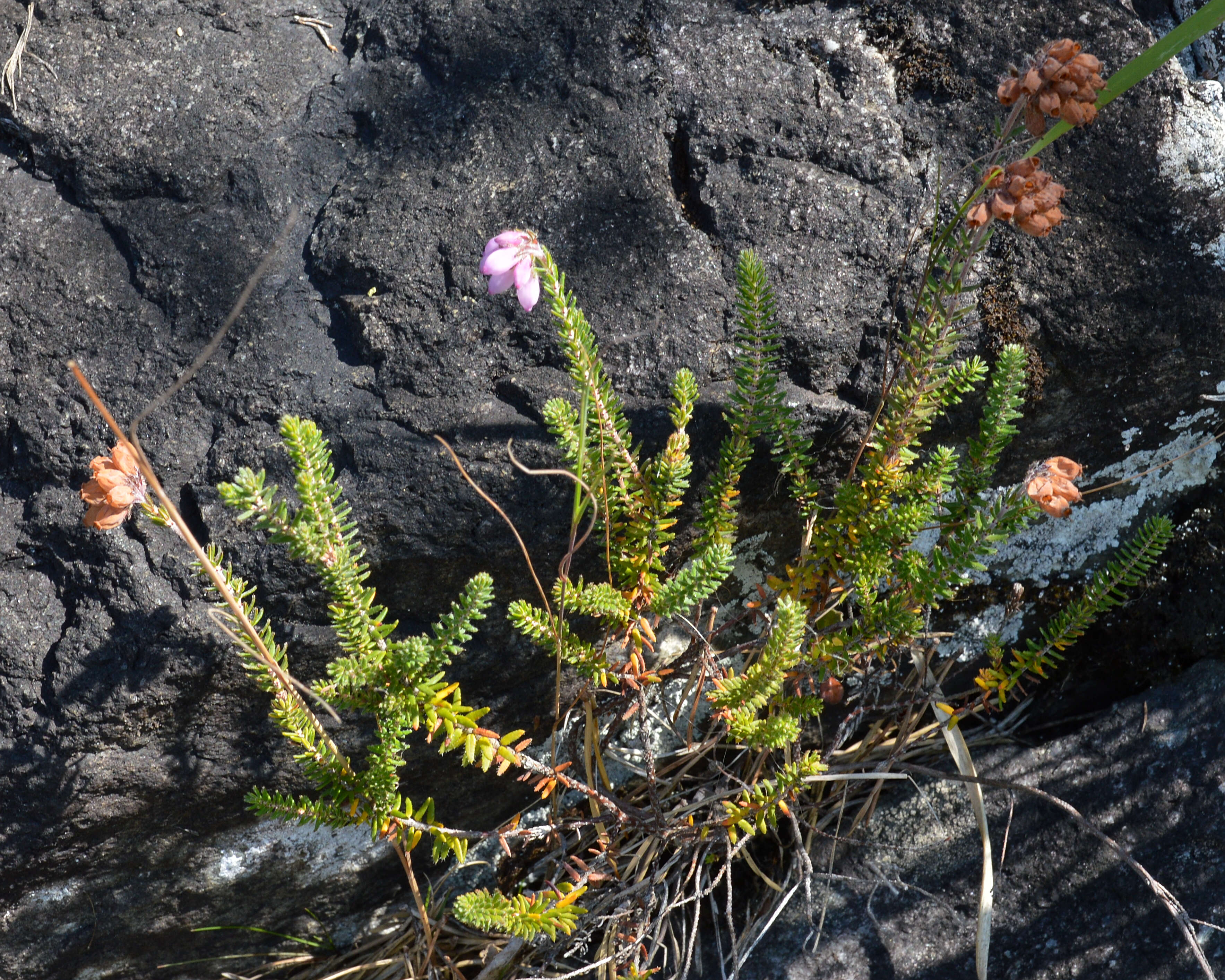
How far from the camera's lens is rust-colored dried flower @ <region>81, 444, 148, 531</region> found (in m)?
1.78

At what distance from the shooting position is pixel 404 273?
2.24 metres

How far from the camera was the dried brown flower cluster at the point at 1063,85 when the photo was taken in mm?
1846

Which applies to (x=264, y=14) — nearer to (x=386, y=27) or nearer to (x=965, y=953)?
(x=386, y=27)

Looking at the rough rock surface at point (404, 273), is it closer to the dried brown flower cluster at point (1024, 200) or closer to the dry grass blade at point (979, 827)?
the dried brown flower cluster at point (1024, 200)

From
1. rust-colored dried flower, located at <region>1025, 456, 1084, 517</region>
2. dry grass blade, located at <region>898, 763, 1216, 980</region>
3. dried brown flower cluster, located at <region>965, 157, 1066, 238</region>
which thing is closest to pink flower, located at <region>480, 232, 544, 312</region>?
dried brown flower cluster, located at <region>965, 157, 1066, 238</region>

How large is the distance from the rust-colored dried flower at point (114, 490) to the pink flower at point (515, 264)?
2.68ft

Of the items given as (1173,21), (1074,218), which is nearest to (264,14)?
(1074,218)

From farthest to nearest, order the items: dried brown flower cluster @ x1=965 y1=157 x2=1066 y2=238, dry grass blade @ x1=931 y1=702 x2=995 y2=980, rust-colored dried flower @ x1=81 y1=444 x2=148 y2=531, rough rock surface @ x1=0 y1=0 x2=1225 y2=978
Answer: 1. dry grass blade @ x1=931 y1=702 x2=995 y2=980
2. rough rock surface @ x1=0 y1=0 x2=1225 y2=978
3. dried brown flower cluster @ x1=965 y1=157 x2=1066 y2=238
4. rust-colored dried flower @ x1=81 y1=444 x2=148 y2=531

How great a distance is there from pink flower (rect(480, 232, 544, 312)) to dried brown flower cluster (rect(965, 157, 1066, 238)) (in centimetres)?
96

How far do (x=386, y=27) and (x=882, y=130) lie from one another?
4.52 feet

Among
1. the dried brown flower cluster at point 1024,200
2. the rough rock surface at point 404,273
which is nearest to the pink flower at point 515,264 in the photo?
the rough rock surface at point 404,273

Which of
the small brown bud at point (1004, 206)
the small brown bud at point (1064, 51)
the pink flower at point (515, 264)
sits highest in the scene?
the small brown bud at point (1064, 51)

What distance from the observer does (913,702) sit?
8.61 ft

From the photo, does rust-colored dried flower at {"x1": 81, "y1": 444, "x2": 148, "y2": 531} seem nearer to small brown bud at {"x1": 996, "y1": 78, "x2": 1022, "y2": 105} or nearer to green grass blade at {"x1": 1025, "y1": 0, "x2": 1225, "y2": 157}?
small brown bud at {"x1": 996, "y1": 78, "x2": 1022, "y2": 105}
